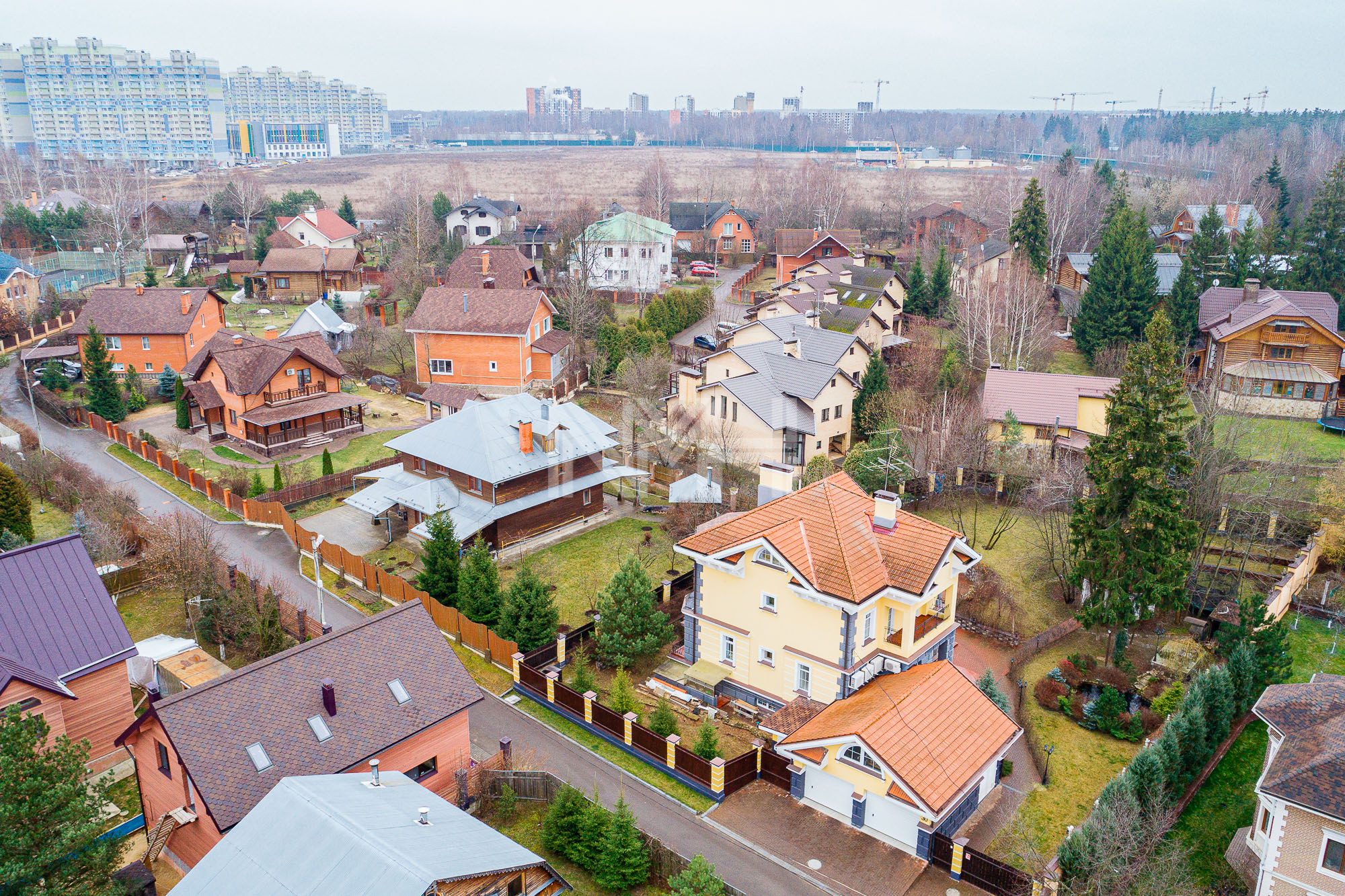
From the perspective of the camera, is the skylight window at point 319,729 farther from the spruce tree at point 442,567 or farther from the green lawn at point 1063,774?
the green lawn at point 1063,774

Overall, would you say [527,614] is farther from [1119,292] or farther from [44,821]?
[1119,292]

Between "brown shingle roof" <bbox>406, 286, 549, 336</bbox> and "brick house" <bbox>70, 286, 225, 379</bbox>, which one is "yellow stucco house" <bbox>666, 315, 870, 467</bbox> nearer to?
"brown shingle roof" <bbox>406, 286, 549, 336</bbox>

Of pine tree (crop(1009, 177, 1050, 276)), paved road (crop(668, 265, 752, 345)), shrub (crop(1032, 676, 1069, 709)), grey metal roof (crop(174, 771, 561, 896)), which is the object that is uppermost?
pine tree (crop(1009, 177, 1050, 276))

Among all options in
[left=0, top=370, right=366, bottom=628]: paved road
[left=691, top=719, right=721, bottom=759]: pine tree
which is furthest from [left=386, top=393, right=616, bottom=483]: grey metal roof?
[left=691, top=719, right=721, bottom=759]: pine tree

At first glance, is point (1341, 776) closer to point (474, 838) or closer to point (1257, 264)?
point (474, 838)

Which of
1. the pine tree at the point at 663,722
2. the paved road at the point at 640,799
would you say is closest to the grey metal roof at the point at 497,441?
the paved road at the point at 640,799

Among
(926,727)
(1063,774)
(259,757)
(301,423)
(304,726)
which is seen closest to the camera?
(259,757)

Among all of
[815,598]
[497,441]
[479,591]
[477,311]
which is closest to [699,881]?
[815,598]
